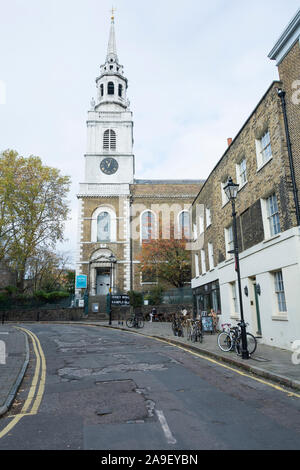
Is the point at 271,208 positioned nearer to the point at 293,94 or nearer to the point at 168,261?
the point at 293,94

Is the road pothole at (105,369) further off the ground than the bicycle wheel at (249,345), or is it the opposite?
the bicycle wheel at (249,345)

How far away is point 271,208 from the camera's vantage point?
13.3 m

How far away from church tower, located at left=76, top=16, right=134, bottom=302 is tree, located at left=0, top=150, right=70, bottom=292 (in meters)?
4.69

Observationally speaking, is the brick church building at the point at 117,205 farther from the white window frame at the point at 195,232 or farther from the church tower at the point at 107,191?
the white window frame at the point at 195,232

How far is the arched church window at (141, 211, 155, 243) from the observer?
38594 millimetres

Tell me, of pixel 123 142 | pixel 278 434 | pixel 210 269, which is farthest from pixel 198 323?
pixel 123 142

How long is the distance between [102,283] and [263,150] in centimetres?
2731

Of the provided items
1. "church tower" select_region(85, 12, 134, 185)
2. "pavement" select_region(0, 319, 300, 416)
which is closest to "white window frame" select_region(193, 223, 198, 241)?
"pavement" select_region(0, 319, 300, 416)

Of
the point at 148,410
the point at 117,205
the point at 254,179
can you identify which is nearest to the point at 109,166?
the point at 117,205

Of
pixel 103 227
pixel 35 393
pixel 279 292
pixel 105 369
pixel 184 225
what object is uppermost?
pixel 184 225

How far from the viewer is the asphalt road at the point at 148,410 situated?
412 centimetres

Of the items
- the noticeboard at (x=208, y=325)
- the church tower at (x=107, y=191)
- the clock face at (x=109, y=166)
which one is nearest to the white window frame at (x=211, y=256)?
the noticeboard at (x=208, y=325)

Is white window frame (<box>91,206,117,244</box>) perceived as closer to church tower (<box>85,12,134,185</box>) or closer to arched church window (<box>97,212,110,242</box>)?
arched church window (<box>97,212,110,242</box>)

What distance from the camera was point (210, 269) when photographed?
2091 cm
